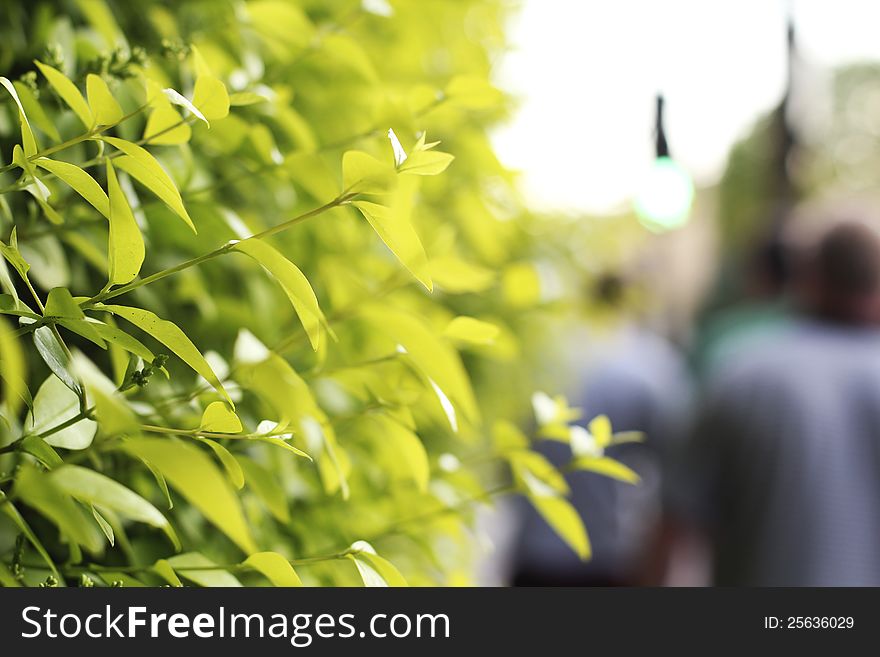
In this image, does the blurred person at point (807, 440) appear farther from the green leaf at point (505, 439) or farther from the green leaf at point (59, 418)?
the green leaf at point (59, 418)

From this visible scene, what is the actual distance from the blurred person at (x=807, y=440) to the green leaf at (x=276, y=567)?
5.29ft

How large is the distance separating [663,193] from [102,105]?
11.3 feet

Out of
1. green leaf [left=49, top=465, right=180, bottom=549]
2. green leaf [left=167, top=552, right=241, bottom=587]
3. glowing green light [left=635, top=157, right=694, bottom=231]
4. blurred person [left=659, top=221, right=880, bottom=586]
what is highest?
glowing green light [left=635, top=157, right=694, bottom=231]

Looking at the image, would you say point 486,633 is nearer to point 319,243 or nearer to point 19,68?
point 319,243

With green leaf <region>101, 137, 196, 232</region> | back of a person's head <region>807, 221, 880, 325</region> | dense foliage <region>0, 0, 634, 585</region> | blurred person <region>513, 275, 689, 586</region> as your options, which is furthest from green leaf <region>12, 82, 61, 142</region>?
blurred person <region>513, 275, 689, 586</region>

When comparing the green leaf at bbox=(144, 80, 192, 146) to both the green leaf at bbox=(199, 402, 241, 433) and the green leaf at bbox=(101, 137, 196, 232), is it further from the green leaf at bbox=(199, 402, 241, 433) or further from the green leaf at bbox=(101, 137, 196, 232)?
the green leaf at bbox=(199, 402, 241, 433)

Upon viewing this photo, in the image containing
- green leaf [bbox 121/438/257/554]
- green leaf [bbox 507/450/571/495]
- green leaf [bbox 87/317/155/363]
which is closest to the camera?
green leaf [bbox 121/438/257/554]

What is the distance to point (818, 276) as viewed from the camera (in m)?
1.97

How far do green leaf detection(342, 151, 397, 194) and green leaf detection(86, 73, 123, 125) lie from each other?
0.37 feet

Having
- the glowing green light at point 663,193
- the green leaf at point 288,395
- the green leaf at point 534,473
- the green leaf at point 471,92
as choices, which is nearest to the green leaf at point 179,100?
the green leaf at point 288,395

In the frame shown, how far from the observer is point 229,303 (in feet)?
2.43

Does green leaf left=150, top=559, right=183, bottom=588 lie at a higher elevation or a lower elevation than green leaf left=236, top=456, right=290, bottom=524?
lower

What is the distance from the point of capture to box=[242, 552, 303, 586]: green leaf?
0.43 m

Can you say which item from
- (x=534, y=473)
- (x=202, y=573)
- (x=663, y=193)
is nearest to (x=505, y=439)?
(x=534, y=473)
